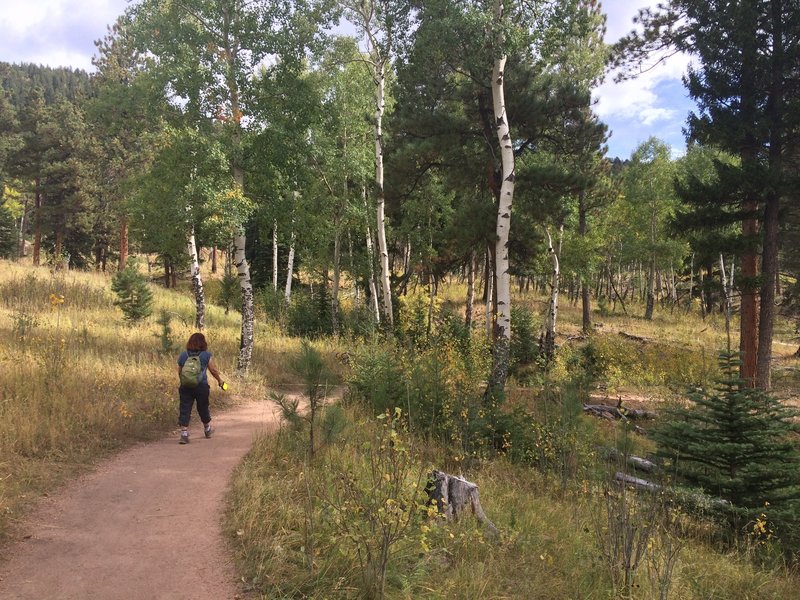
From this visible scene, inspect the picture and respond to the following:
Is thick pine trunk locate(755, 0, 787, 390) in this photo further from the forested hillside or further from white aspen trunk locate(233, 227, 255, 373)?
white aspen trunk locate(233, 227, 255, 373)

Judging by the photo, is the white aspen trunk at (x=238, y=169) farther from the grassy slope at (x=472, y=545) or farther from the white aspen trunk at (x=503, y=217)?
the white aspen trunk at (x=503, y=217)

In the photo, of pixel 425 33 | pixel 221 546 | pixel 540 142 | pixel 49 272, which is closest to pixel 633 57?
pixel 540 142

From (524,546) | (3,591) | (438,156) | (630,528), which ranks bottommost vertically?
(524,546)

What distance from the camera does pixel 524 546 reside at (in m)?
4.55

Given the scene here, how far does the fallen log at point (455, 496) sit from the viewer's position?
186 inches

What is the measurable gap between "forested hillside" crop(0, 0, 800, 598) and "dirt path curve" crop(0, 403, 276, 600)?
1.17 feet

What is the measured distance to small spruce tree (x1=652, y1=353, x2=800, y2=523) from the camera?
6078 millimetres

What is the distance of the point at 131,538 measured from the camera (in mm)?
4098

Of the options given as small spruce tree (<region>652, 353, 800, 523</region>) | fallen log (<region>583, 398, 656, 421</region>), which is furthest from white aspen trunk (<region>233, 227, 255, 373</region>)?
fallen log (<region>583, 398, 656, 421</region>)

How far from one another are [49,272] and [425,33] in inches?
785

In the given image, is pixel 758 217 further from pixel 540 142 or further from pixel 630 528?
pixel 630 528

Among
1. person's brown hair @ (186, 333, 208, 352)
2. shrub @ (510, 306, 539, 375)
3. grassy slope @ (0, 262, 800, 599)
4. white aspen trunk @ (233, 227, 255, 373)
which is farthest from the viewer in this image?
shrub @ (510, 306, 539, 375)

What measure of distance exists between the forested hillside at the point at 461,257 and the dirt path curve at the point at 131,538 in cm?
36

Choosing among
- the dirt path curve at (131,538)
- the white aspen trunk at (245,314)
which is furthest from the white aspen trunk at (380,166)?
the dirt path curve at (131,538)
